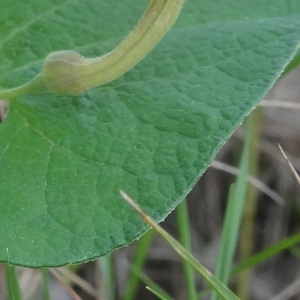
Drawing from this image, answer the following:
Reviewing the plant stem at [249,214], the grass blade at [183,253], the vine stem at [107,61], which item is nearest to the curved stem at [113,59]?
the vine stem at [107,61]

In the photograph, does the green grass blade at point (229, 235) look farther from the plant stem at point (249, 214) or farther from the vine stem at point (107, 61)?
the plant stem at point (249, 214)

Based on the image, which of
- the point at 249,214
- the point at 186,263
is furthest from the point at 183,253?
the point at 249,214

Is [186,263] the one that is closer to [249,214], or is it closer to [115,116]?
[115,116]

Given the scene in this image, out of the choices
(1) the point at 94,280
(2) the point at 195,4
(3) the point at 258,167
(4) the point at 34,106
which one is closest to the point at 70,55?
(4) the point at 34,106

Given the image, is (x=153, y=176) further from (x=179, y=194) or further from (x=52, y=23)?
(x=52, y=23)

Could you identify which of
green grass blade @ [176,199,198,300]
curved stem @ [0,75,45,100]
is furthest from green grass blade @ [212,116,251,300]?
curved stem @ [0,75,45,100]
